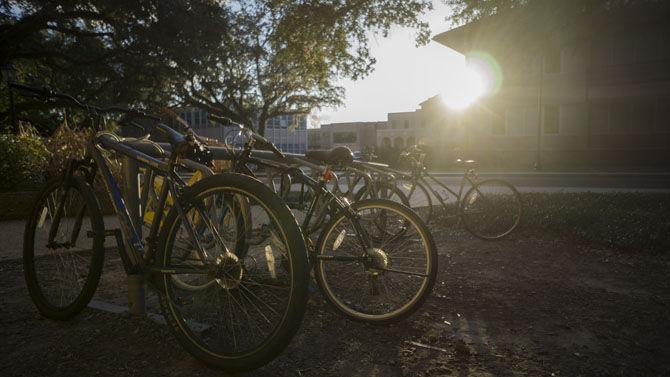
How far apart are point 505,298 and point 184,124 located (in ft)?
8.81

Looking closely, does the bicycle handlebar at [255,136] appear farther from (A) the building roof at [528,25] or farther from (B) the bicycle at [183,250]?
(A) the building roof at [528,25]

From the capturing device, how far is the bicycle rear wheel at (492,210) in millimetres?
6406

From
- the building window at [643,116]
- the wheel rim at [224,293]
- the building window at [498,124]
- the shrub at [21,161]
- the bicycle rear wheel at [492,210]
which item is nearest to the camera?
the wheel rim at [224,293]

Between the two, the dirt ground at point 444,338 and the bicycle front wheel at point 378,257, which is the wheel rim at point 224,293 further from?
the bicycle front wheel at point 378,257

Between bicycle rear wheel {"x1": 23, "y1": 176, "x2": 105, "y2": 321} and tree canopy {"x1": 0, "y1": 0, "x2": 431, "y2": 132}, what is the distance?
394 inches

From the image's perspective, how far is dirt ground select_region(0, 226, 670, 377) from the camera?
2416 millimetres

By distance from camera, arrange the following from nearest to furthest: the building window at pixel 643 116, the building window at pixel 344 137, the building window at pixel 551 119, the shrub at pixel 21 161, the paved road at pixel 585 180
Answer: the shrub at pixel 21 161, the paved road at pixel 585 180, the building window at pixel 643 116, the building window at pixel 551 119, the building window at pixel 344 137

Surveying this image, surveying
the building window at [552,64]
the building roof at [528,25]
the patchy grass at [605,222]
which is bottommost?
the patchy grass at [605,222]

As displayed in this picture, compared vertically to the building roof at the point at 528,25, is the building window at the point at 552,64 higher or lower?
higher

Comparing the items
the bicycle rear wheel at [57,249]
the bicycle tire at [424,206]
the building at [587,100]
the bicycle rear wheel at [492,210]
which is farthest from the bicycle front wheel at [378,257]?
the building at [587,100]

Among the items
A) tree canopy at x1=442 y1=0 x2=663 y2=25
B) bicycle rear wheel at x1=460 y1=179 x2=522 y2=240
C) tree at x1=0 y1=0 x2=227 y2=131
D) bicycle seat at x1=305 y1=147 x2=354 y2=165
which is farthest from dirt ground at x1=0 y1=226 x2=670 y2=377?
tree at x1=0 y1=0 x2=227 y2=131

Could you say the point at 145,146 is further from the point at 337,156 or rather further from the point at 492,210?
the point at 492,210

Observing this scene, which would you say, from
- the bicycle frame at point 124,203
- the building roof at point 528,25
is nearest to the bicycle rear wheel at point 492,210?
the bicycle frame at point 124,203

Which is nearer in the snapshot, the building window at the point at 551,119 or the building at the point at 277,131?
the building window at the point at 551,119
